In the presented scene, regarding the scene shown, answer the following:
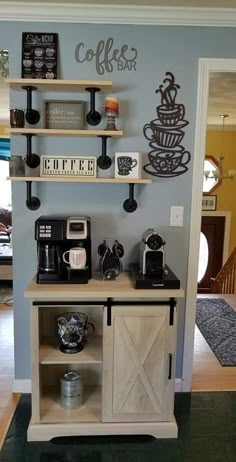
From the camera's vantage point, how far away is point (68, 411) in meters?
2.21

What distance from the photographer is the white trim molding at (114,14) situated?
2.18m

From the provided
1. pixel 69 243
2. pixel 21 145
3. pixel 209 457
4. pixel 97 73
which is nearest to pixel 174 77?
pixel 97 73

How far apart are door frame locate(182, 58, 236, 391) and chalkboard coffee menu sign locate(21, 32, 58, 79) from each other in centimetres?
90

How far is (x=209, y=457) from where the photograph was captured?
2018 mm

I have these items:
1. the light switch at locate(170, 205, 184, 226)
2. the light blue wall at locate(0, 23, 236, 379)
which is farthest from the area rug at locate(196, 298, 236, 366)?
the light switch at locate(170, 205, 184, 226)

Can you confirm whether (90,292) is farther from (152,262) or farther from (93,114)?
(93,114)

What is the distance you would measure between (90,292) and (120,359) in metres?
0.42

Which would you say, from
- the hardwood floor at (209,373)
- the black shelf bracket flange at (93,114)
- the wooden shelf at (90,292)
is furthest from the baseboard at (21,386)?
the black shelf bracket flange at (93,114)

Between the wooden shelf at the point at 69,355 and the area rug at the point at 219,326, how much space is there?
1.33 meters

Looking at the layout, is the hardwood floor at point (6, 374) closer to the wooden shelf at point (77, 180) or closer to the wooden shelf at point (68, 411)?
the wooden shelf at point (68, 411)

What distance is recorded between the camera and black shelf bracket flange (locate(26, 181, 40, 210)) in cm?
234

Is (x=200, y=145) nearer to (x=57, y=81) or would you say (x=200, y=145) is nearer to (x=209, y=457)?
(x=57, y=81)

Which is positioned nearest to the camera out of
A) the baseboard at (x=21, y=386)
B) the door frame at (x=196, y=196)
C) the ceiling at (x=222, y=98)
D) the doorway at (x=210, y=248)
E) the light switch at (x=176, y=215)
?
the door frame at (x=196, y=196)

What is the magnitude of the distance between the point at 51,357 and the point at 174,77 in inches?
71.3
